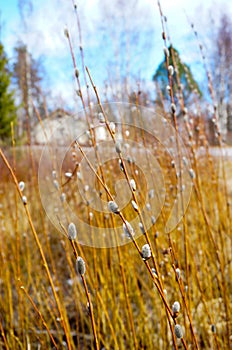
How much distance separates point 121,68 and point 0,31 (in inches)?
179

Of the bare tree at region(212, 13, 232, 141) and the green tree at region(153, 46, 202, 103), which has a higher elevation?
the bare tree at region(212, 13, 232, 141)

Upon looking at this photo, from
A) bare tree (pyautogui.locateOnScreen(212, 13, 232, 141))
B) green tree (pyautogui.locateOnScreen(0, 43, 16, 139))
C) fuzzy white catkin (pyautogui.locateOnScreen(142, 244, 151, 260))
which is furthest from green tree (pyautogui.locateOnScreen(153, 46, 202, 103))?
bare tree (pyautogui.locateOnScreen(212, 13, 232, 141))

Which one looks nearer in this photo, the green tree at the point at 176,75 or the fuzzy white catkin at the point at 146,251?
the fuzzy white catkin at the point at 146,251

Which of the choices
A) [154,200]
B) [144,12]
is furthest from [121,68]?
[154,200]

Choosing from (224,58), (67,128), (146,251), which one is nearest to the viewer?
(146,251)

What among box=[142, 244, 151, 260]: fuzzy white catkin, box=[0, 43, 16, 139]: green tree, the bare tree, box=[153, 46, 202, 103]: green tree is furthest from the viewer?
the bare tree

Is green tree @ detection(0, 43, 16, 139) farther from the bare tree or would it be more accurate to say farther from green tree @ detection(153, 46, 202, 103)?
green tree @ detection(153, 46, 202, 103)

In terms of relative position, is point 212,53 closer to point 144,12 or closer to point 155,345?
point 144,12

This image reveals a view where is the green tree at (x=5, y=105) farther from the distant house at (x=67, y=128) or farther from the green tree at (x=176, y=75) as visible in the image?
the distant house at (x=67, y=128)

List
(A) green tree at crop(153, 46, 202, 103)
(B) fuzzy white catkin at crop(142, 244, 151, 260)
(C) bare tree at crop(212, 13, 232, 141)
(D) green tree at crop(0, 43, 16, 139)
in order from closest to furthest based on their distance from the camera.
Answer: (B) fuzzy white catkin at crop(142, 244, 151, 260) → (A) green tree at crop(153, 46, 202, 103) → (D) green tree at crop(0, 43, 16, 139) → (C) bare tree at crop(212, 13, 232, 141)

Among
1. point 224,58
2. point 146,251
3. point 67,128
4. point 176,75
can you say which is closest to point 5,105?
point 224,58

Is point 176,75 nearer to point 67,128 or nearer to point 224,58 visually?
point 67,128

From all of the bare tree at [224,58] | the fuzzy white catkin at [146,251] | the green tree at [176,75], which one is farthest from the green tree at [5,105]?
the fuzzy white catkin at [146,251]

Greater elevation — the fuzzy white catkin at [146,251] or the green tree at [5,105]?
the green tree at [5,105]
